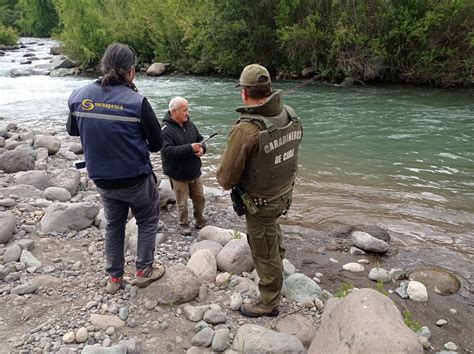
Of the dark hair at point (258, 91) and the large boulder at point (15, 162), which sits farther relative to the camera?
the large boulder at point (15, 162)

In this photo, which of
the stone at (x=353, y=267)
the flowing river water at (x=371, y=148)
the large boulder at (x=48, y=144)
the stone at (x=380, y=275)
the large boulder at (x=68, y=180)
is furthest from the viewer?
the large boulder at (x=48, y=144)

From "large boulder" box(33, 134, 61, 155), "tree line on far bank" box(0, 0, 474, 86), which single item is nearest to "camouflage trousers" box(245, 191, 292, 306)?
"large boulder" box(33, 134, 61, 155)

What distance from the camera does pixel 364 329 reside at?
2742 millimetres

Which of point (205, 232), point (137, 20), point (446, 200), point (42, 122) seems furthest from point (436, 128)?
point (137, 20)

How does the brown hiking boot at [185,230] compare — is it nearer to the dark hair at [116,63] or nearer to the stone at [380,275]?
the stone at [380,275]

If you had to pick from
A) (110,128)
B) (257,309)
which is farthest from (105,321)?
(110,128)

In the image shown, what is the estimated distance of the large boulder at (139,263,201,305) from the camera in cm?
355

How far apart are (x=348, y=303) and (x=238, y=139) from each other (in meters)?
1.45

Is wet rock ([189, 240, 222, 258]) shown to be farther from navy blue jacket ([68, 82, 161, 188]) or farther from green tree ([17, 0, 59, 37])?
green tree ([17, 0, 59, 37])

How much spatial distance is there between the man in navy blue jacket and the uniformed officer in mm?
683

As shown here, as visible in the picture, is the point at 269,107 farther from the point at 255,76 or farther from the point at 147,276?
the point at 147,276

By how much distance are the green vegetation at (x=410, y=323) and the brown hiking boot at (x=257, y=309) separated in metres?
1.10

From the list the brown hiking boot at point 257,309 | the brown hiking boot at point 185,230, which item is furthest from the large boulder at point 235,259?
the brown hiking boot at point 185,230

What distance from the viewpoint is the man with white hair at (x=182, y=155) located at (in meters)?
4.75
